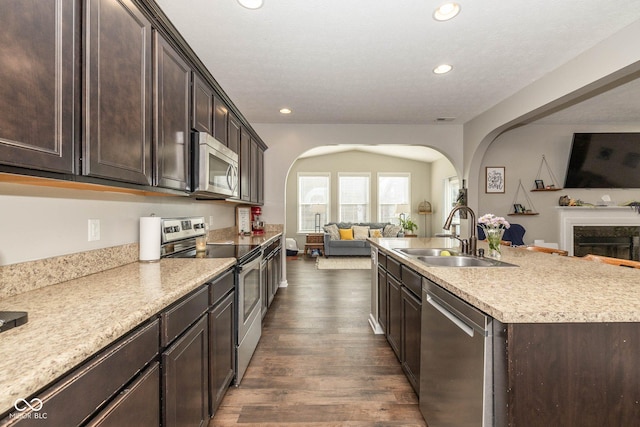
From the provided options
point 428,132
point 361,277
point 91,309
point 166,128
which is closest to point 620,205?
point 428,132

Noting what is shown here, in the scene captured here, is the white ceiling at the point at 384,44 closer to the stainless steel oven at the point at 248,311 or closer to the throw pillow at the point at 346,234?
the stainless steel oven at the point at 248,311

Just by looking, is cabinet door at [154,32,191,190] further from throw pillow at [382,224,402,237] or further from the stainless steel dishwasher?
throw pillow at [382,224,402,237]

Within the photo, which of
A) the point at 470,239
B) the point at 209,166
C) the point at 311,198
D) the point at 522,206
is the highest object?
the point at 311,198

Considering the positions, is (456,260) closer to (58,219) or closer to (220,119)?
(220,119)

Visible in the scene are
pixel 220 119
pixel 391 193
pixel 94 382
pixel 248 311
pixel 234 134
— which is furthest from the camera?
pixel 391 193

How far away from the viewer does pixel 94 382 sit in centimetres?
82

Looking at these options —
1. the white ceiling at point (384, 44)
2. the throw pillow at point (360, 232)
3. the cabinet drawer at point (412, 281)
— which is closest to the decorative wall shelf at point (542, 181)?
the white ceiling at point (384, 44)

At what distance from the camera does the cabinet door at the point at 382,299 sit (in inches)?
108

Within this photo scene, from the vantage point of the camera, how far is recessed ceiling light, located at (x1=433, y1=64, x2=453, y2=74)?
2846mm

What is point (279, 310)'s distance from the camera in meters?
3.72

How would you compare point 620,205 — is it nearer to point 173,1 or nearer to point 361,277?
point 361,277

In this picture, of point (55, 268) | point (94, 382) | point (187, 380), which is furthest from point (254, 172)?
point (94, 382)

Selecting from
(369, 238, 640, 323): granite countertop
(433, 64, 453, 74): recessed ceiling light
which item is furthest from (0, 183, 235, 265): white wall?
(433, 64, 453, 74): recessed ceiling light

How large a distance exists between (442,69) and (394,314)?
2232 mm
